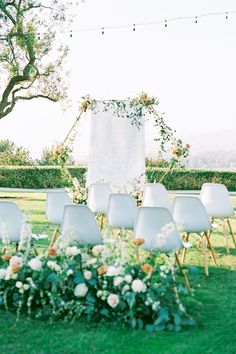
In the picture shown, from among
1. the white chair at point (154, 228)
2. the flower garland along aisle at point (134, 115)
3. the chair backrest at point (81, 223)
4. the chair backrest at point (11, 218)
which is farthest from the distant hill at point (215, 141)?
the white chair at point (154, 228)

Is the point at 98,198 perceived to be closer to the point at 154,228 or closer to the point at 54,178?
the point at 154,228

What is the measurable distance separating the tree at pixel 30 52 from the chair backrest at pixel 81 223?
10570 millimetres

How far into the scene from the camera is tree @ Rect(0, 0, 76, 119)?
15070 mm

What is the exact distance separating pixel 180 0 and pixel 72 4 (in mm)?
3263

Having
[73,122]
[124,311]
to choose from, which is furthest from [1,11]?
[124,311]

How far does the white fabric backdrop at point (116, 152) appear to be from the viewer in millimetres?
8750

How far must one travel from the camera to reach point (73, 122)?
9.05 meters

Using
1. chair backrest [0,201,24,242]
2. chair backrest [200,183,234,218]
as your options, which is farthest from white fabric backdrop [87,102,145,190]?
chair backrest [0,201,24,242]

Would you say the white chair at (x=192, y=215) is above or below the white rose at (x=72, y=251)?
above

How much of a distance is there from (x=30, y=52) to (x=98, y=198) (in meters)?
8.60

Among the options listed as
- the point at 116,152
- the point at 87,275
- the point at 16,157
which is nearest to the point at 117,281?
the point at 87,275

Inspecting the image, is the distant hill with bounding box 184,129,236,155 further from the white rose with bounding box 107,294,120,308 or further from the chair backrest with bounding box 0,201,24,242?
the white rose with bounding box 107,294,120,308

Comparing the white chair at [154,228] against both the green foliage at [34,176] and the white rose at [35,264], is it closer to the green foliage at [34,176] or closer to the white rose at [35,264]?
the white rose at [35,264]

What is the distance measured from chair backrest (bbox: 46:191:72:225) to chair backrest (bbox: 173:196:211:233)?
1423mm
